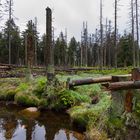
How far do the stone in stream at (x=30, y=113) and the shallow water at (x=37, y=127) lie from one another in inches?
5.0

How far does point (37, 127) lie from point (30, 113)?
2.50m

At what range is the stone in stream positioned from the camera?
12781 millimetres

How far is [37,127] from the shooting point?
1086 centimetres

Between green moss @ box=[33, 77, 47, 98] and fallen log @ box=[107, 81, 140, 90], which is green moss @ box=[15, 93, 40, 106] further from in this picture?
fallen log @ box=[107, 81, 140, 90]

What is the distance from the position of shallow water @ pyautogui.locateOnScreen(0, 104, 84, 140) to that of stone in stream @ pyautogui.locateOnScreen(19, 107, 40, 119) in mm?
128

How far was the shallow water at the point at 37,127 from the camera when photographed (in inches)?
377

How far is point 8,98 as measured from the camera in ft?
56.2

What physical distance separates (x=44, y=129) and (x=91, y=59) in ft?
267

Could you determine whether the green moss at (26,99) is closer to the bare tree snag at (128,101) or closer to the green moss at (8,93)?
the green moss at (8,93)

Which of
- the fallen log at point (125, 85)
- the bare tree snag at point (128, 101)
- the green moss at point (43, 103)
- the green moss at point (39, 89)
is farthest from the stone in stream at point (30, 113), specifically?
the fallen log at point (125, 85)

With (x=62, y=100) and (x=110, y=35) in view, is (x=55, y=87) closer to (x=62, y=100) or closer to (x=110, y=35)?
(x=62, y=100)

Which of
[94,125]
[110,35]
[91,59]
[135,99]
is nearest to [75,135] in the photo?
[94,125]

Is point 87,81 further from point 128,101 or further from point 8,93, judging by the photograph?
point 8,93

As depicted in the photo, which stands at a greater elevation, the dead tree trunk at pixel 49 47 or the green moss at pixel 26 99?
the dead tree trunk at pixel 49 47
